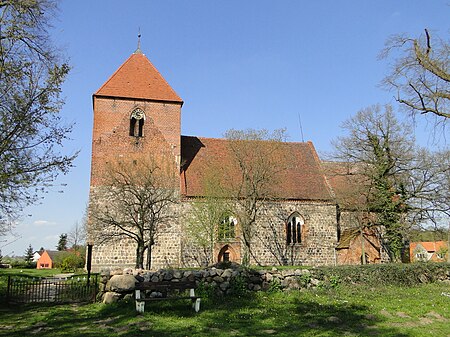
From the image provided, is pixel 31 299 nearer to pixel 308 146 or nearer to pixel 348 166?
pixel 348 166

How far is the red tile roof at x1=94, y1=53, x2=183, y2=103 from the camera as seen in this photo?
2975 centimetres

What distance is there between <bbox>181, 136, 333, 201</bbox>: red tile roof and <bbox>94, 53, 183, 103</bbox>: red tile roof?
4.16 m

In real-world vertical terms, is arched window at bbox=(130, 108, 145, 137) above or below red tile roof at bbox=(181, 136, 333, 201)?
above

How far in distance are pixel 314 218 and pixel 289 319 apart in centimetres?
1997

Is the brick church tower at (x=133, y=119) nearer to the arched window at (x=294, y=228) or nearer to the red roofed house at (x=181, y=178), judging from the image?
the red roofed house at (x=181, y=178)

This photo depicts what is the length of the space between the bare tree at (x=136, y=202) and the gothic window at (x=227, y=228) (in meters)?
3.41

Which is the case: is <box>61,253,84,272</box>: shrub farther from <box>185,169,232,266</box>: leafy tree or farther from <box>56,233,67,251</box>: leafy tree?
<box>56,233,67,251</box>: leafy tree

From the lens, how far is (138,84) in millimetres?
30516

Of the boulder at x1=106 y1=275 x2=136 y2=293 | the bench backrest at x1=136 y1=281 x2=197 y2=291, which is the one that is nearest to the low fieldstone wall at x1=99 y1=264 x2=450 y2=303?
the boulder at x1=106 y1=275 x2=136 y2=293

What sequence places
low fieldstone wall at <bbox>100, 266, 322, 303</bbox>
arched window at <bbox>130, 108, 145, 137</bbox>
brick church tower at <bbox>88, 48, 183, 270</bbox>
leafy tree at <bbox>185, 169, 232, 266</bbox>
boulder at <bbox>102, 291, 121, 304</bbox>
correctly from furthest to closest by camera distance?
arched window at <bbox>130, 108, 145, 137</bbox>
brick church tower at <bbox>88, 48, 183, 270</bbox>
leafy tree at <bbox>185, 169, 232, 266</bbox>
low fieldstone wall at <bbox>100, 266, 322, 303</bbox>
boulder at <bbox>102, 291, 121, 304</bbox>

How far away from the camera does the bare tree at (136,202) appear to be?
23.2 meters

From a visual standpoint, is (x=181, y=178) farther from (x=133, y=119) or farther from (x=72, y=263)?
(x=72, y=263)

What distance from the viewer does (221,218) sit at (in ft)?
89.2

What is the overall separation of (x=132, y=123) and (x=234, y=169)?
803 centimetres
